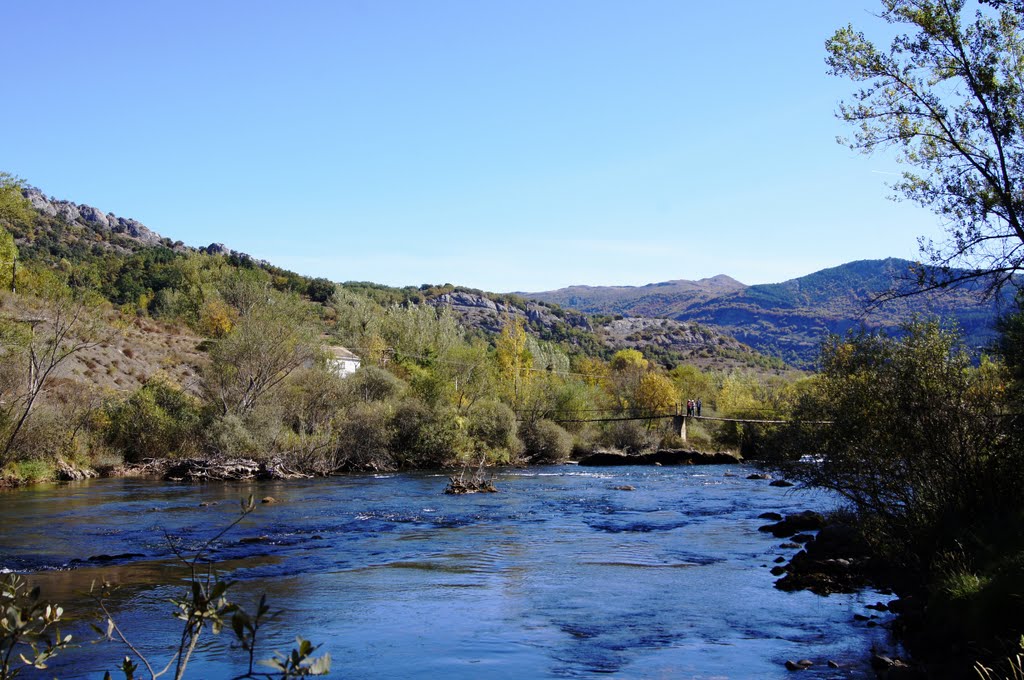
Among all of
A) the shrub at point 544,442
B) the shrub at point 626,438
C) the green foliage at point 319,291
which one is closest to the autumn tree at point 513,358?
the shrub at point 626,438

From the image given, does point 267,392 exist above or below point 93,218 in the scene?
below

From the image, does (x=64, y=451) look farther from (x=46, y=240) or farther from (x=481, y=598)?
(x=46, y=240)

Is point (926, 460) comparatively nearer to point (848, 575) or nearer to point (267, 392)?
point (848, 575)

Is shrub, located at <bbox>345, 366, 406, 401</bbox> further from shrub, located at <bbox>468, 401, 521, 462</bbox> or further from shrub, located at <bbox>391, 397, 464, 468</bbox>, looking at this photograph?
shrub, located at <bbox>468, 401, 521, 462</bbox>

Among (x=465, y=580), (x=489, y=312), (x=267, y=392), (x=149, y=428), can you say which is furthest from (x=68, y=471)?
(x=489, y=312)

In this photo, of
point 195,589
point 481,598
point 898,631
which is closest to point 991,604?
point 898,631

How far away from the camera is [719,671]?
1001cm

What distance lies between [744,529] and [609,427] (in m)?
37.0

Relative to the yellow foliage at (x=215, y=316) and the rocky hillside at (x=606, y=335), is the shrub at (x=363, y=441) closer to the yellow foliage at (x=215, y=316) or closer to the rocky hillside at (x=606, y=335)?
the yellow foliage at (x=215, y=316)

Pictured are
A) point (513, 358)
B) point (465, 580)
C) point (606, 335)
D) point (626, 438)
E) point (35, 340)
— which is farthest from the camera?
point (606, 335)

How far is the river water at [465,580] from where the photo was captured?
1066 cm

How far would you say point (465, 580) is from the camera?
51.4ft

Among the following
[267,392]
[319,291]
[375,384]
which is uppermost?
[319,291]

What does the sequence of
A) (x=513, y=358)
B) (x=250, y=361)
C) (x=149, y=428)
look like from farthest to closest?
(x=513, y=358), (x=250, y=361), (x=149, y=428)
